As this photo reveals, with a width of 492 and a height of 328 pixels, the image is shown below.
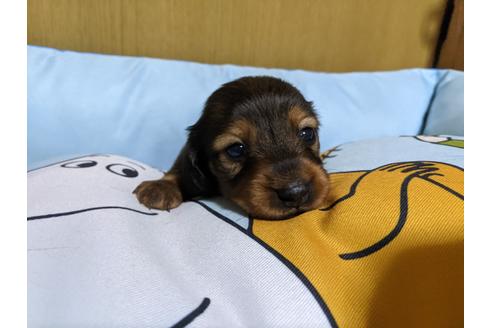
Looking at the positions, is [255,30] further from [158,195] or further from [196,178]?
[158,195]

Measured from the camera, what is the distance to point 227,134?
1.49m

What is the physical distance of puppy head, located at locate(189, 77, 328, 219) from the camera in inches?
50.9

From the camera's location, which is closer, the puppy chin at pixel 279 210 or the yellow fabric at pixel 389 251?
the yellow fabric at pixel 389 251

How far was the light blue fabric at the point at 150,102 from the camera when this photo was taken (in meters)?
2.04

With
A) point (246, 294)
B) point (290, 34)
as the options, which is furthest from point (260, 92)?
point (290, 34)

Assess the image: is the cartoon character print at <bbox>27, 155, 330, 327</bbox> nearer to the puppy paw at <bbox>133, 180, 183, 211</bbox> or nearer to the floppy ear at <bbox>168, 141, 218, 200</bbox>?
the puppy paw at <bbox>133, 180, 183, 211</bbox>

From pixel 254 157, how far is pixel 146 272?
69 centimetres

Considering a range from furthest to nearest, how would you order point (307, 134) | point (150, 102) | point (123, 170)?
point (150, 102) < point (123, 170) < point (307, 134)

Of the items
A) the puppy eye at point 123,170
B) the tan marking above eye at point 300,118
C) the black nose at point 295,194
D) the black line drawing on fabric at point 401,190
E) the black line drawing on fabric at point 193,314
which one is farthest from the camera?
the puppy eye at point 123,170

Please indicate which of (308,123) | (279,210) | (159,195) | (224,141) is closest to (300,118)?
(308,123)

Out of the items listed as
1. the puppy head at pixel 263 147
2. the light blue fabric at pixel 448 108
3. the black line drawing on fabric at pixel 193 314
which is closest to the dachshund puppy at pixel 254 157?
the puppy head at pixel 263 147

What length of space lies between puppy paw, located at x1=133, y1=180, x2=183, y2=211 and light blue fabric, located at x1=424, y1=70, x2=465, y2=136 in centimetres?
156

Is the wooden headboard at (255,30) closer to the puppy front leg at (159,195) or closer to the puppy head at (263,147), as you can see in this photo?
the puppy head at (263,147)

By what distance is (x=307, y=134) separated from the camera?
1564 millimetres
